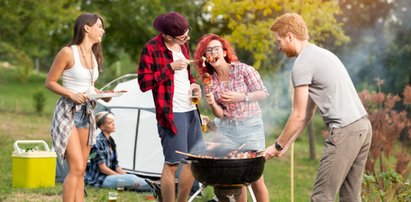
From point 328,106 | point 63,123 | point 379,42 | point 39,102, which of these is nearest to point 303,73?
point 328,106

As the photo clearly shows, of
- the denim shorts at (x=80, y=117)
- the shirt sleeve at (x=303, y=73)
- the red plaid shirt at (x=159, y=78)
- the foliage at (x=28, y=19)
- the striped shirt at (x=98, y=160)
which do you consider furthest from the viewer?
the foliage at (x=28, y=19)

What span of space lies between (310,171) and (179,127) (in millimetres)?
7493

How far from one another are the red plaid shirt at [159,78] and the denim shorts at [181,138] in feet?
0.16

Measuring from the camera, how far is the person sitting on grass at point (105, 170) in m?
7.48

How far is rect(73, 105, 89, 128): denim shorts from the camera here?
4.98 metres

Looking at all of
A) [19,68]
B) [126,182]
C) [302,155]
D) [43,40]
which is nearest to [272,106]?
[302,155]

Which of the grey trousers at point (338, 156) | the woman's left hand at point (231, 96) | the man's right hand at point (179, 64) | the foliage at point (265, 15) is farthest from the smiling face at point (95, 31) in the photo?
the foliage at point (265, 15)

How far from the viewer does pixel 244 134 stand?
17.1ft

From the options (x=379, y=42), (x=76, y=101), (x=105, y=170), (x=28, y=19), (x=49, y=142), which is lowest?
(x=49, y=142)

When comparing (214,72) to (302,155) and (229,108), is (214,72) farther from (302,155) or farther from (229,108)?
(302,155)

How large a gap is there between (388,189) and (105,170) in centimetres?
299

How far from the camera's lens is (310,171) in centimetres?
1227

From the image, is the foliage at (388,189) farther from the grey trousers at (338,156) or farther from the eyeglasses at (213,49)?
the grey trousers at (338,156)

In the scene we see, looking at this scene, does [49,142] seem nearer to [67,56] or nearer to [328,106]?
[67,56]
